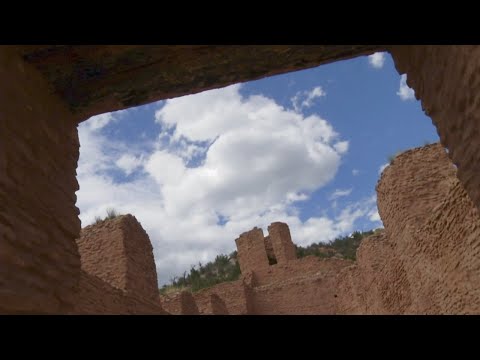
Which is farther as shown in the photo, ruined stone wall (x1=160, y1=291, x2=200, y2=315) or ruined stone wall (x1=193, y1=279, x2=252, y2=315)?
ruined stone wall (x1=193, y1=279, x2=252, y2=315)

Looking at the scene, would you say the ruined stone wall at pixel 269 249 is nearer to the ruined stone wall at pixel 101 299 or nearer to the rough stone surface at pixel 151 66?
the ruined stone wall at pixel 101 299

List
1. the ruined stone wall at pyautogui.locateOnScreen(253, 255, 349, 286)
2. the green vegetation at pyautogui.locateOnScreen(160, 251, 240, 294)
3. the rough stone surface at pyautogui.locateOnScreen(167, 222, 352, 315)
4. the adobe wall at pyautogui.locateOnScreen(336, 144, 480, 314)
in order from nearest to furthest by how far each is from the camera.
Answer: the adobe wall at pyautogui.locateOnScreen(336, 144, 480, 314) → the rough stone surface at pyautogui.locateOnScreen(167, 222, 352, 315) → the ruined stone wall at pyautogui.locateOnScreen(253, 255, 349, 286) → the green vegetation at pyautogui.locateOnScreen(160, 251, 240, 294)

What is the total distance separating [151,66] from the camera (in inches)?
145

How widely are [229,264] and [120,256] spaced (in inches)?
1280

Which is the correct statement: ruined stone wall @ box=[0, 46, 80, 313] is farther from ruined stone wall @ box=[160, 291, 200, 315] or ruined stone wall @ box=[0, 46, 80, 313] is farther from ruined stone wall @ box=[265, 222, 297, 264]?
ruined stone wall @ box=[265, 222, 297, 264]

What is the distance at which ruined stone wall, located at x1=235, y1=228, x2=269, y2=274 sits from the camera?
2696cm

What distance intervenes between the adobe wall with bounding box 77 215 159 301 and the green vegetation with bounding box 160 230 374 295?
25229 mm

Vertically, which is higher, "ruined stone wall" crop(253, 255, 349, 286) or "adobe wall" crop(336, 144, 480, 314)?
"ruined stone wall" crop(253, 255, 349, 286)

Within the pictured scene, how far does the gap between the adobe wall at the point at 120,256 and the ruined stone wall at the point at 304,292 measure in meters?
11.8

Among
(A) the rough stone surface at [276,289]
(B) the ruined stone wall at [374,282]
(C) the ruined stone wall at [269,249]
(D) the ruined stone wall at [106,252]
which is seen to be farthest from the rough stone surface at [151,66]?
(C) the ruined stone wall at [269,249]

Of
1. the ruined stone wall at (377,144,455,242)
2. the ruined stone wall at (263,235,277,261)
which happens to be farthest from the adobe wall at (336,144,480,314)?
the ruined stone wall at (263,235,277,261)

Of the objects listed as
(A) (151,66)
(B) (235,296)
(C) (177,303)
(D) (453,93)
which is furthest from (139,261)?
(B) (235,296)

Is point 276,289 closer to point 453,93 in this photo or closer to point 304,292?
point 304,292
